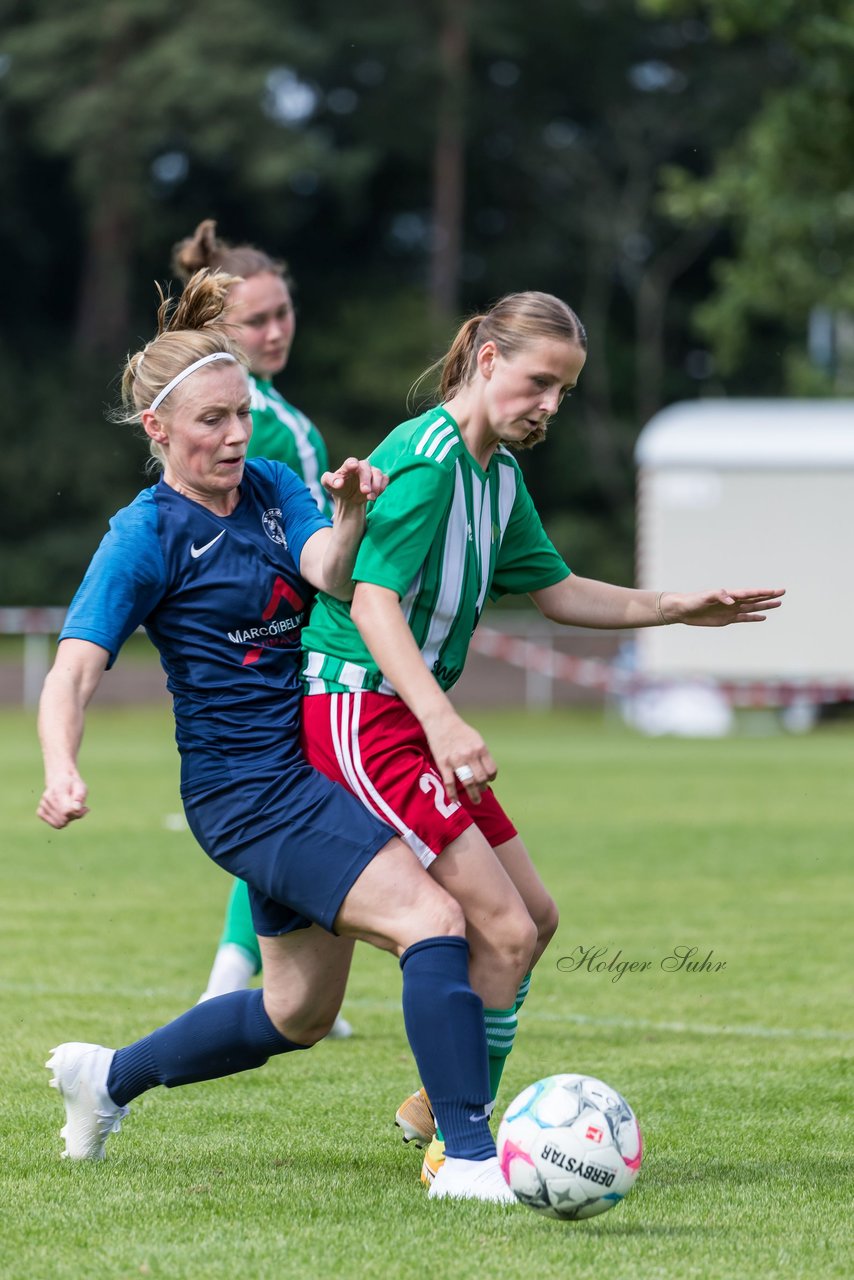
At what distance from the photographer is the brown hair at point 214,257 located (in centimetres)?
605

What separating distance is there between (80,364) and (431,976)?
1347 inches

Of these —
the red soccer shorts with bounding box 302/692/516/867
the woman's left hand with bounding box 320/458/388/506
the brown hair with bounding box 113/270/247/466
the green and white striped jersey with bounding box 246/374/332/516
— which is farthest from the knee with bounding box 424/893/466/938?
the green and white striped jersey with bounding box 246/374/332/516

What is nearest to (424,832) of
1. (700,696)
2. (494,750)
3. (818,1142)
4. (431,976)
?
(431,976)

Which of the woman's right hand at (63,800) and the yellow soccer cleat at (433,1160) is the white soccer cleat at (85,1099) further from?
the woman's right hand at (63,800)

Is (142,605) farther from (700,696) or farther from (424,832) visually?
(700,696)

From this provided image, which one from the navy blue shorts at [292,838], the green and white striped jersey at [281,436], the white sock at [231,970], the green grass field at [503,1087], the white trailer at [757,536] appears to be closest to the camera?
the green grass field at [503,1087]

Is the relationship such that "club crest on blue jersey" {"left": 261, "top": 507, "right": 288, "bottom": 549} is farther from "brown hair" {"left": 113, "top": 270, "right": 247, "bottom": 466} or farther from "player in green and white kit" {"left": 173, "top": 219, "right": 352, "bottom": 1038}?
"player in green and white kit" {"left": 173, "top": 219, "right": 352, "bottom": 1038}

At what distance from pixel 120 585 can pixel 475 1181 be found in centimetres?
148

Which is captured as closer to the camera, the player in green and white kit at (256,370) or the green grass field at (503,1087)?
the green grass field at (503,1087)

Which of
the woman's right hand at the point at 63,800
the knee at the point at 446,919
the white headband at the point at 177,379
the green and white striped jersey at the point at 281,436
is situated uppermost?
the white headband at the point at 177,379

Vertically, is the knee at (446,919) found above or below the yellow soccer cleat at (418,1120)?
above

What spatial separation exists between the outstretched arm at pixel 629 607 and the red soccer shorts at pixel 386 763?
69cm

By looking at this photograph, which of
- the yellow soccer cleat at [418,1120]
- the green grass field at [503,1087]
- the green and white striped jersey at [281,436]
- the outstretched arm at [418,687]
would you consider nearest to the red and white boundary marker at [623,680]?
the green grass field at [503,1087]

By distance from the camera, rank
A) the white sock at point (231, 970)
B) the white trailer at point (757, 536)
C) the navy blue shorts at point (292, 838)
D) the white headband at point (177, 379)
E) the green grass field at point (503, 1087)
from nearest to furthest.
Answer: the green grass field at point (503, 1087) < the navy blue shorts at point (292, 838) < the white headband at point (177, 379) < the white sock at point (231, 970) < the white trailer at point (757, 536)
